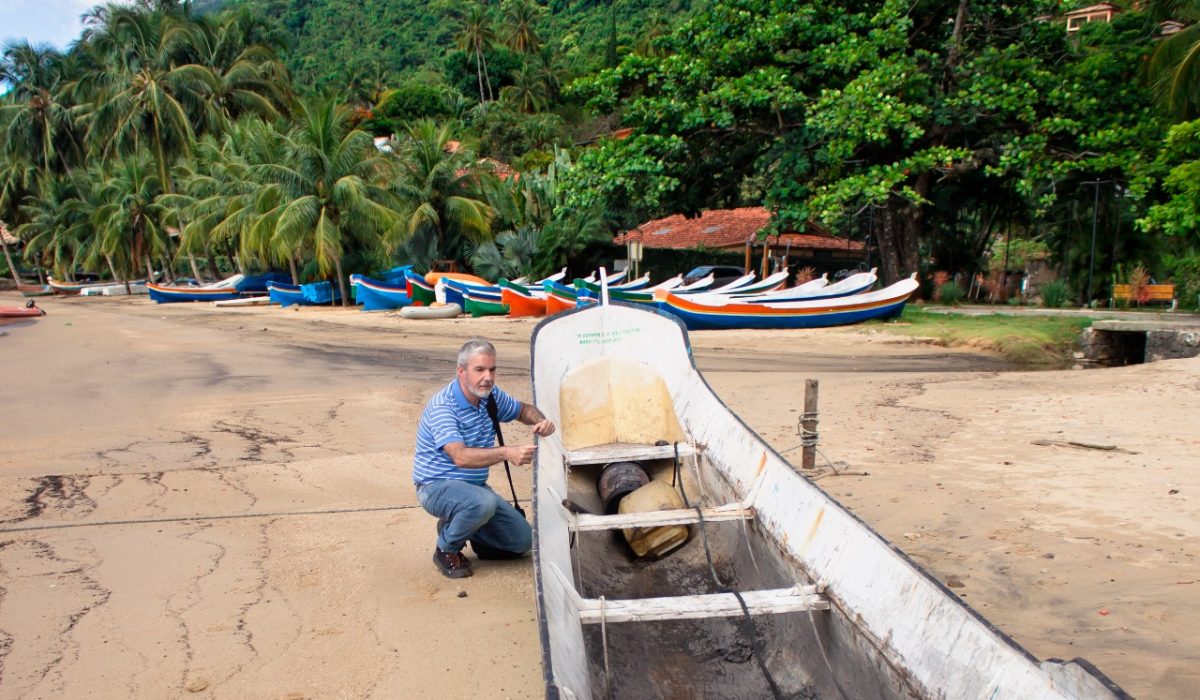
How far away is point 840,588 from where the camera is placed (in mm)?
3375

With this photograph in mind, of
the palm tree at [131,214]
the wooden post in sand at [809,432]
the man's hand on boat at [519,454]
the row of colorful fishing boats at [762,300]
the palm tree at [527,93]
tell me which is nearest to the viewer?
the man's hand on boat at [519,454]

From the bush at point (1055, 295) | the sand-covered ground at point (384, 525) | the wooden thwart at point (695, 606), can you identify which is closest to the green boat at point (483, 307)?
the sand-covered ground at point (384, 525)

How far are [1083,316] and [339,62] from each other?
65701 millimetres

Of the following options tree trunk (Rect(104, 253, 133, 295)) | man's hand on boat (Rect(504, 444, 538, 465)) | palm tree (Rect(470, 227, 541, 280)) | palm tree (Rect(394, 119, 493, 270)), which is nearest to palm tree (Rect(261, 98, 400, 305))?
palm tree (Rect(394, 119, 493, 270))

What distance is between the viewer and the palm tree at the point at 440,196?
25.3m

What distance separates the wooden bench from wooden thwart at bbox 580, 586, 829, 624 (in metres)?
18.0

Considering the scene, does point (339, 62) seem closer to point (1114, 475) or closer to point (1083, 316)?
point (1083, 316)

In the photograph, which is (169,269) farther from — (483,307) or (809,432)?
(809,432)

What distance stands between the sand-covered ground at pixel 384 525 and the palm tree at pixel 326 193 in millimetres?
13877

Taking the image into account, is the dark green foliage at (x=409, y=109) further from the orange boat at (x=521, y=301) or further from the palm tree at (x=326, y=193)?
the orange boat at (x=521, y=301)

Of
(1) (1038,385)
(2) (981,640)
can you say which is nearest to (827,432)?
(1) (1038,385)

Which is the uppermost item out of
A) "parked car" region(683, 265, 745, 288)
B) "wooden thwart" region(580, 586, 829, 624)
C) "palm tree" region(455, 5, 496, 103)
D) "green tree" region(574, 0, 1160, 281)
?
"palm tree" region(455, 5, 496, 103)

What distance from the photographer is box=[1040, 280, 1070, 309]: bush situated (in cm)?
1844

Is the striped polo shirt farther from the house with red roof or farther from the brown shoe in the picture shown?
the house with red roof
